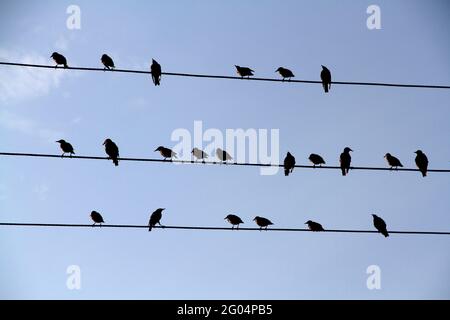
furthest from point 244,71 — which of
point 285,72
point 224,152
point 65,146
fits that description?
point 65,146

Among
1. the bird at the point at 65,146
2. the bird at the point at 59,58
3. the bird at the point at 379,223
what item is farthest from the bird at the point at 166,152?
the bird at the point at 379,223

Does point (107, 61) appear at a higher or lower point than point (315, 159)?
higher

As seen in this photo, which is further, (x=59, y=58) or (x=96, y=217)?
(x=59, y=58)

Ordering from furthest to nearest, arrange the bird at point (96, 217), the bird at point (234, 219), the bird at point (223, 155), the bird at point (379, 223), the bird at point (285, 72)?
the bird at point (223, 155) < the bird at point (285, 72) < the bird at point (234, 219) < the bird at point (96, 217) < the bird at point (379, 223)

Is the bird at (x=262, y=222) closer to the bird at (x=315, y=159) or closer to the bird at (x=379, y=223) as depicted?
the bird at (x=315, y=159)

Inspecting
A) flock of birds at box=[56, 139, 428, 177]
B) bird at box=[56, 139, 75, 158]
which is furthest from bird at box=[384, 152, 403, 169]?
bird at box=[56, 139, 75, 158]

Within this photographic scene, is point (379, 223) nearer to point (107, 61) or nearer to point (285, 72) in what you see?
point (285, 72)

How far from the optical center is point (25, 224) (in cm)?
901

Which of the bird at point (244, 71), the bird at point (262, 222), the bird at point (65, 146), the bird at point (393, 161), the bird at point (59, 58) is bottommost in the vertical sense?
the bird at point (262, 222)

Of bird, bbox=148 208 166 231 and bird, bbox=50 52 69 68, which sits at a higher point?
bird, bbox=50 52 69 68

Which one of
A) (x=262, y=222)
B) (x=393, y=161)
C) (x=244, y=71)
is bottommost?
(x=262, y=222)

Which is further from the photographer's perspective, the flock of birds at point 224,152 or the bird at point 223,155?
the bird at point 223,155

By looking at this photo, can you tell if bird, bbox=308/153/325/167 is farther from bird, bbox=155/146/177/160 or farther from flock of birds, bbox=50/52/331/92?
bird, bbox=155/146/177/160
